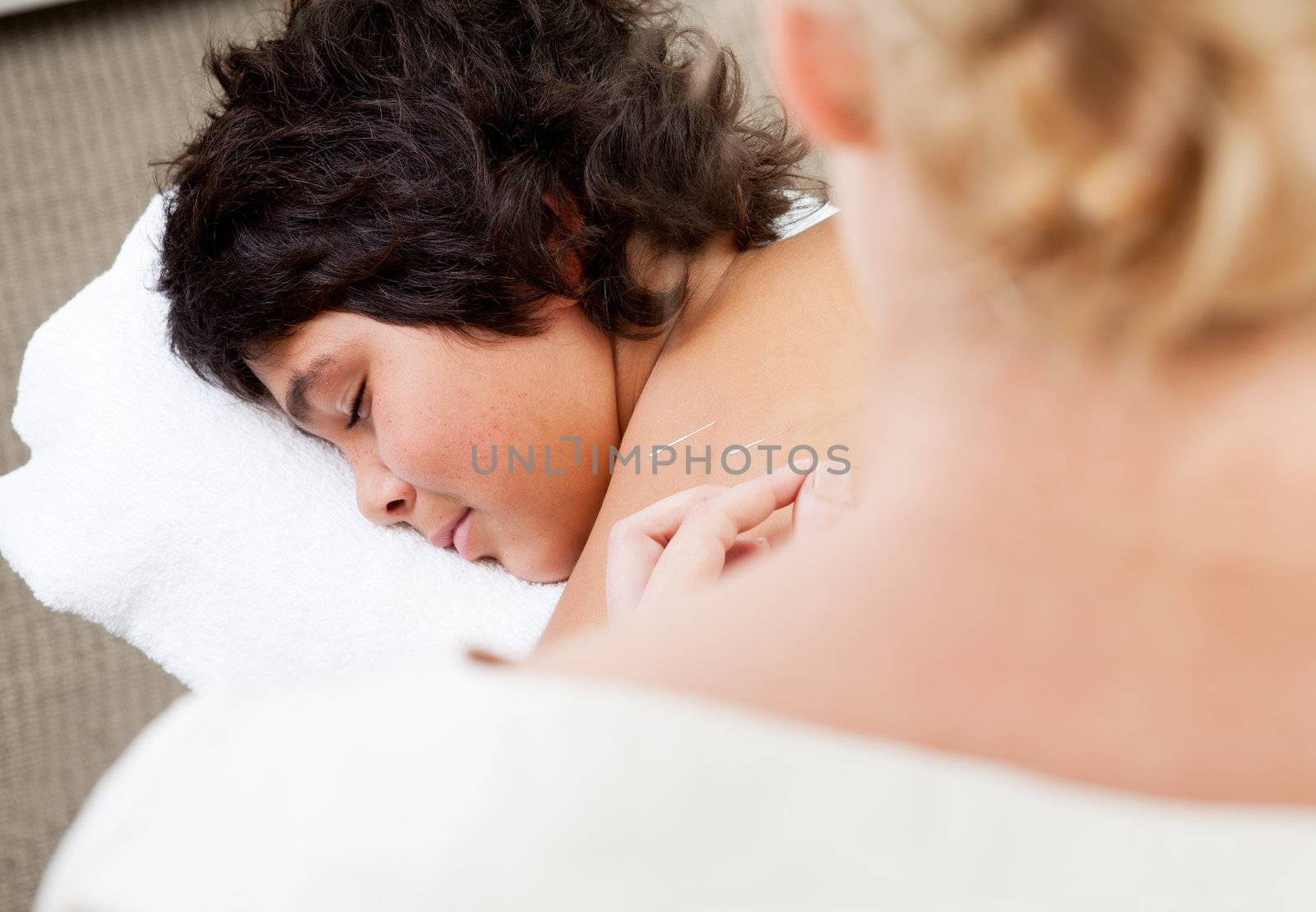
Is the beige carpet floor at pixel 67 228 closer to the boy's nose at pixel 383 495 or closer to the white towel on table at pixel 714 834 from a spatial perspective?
the boy's nose at pixel 383 495

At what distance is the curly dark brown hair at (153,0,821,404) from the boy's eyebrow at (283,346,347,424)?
Result: 0.15 ft

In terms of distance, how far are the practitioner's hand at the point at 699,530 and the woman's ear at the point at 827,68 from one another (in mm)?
435

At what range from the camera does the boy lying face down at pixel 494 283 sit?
107cm

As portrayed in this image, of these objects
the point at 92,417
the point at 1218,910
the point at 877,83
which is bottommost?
A: the point at 92,417

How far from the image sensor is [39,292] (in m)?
1.88

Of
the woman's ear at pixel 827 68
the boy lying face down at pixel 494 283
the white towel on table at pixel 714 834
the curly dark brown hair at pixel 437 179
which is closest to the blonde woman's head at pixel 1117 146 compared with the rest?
the woman's ear at pixel 827 68

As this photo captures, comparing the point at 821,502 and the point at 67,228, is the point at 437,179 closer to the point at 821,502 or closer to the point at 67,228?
the point at 821,502

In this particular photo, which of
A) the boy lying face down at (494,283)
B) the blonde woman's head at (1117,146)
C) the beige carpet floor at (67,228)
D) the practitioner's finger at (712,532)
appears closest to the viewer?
the blonde woman's head at (1117,146)

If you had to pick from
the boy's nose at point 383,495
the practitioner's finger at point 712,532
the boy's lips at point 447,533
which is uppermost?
the practitioner's finger at point 712,532

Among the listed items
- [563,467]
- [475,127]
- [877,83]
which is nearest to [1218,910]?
[877,83]

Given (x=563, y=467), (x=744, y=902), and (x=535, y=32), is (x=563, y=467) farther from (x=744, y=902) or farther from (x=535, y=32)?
(x=744, y=902)

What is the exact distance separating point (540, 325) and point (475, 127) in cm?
20

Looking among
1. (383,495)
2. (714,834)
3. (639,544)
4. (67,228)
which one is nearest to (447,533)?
→ (383,495)

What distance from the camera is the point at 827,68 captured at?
1.33ft
